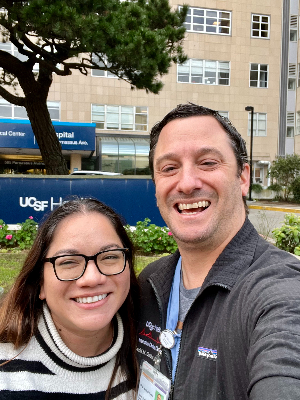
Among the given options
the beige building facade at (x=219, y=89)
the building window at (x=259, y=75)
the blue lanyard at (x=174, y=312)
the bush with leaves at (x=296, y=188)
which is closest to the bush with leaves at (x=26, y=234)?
the blue lanyard at (x=174, y=312)

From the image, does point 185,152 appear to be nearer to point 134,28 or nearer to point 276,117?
point 134,28

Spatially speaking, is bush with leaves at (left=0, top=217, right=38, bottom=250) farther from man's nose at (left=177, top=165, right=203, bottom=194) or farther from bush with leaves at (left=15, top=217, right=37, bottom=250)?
man's nose at (left=177, top=165, right=203, bottom=194)

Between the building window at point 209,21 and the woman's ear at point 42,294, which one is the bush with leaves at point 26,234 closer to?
the woman's ear at point 42,294

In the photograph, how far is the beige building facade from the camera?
2669 centimetres

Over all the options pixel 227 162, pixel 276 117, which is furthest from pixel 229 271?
pixel 276 117

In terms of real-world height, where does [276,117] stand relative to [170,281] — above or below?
above

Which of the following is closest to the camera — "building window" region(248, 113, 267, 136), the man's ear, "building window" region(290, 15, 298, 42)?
the man's ear

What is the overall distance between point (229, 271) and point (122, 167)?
2482 cm

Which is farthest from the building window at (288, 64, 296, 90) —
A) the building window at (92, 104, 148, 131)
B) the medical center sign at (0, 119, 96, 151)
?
the medical center sign at (0, 119, 96, 151)

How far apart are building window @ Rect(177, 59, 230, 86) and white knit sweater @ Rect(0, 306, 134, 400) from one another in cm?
2921

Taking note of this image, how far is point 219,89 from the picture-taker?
29531mm

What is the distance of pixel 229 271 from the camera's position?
1.62m

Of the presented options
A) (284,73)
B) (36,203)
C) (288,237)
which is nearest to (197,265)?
(288,237)

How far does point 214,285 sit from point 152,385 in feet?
2.02
